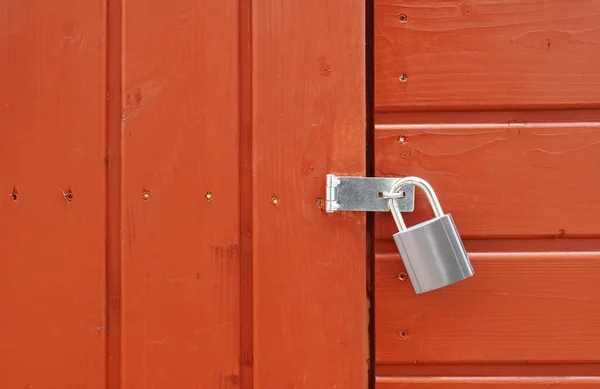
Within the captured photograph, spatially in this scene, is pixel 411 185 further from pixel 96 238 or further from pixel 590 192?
pixel 96 238

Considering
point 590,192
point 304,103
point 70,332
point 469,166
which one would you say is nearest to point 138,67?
point 304,103

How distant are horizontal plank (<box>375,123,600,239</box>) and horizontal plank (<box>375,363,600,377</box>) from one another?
0.22 meters

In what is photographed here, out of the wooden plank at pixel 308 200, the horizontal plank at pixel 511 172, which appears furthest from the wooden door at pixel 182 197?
the horizontal plank at pixel 511 172

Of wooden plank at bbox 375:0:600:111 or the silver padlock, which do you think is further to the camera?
wooden plank at bbox 375:0:600:111

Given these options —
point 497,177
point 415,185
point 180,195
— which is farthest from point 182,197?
point 497,177

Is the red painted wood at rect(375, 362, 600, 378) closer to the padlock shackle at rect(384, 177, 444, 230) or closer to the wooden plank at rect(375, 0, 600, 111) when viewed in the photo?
the padlock shackle at rect(384, 177, 444, 230)

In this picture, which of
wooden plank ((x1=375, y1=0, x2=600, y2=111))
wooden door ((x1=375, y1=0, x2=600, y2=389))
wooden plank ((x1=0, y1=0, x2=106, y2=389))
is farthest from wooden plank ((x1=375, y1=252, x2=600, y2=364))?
wooden plank ((x1=0, y1=0, x2=106, y2=389))

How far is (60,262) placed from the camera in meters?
0.81

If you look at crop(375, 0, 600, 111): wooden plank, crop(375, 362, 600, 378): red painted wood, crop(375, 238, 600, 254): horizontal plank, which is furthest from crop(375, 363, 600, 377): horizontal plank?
crop(375, 0, 600, 111): wooden plank

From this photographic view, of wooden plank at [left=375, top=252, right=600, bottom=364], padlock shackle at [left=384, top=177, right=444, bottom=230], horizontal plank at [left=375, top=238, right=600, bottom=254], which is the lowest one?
wooden plank at [left=375, top=252, right=600, bottom=364]

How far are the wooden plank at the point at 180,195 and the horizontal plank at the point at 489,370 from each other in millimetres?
272

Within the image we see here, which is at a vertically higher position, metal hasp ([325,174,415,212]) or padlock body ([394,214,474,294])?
metal hasp ([325,174,415,212])

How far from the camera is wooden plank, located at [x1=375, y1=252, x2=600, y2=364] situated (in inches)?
33.0

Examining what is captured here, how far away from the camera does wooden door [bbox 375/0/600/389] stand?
84 cm
